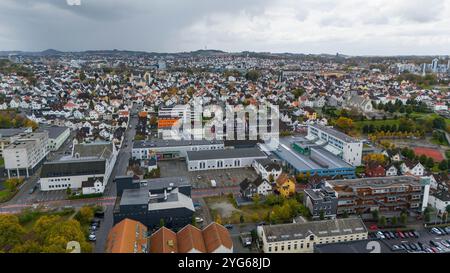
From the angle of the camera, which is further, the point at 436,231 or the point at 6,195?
the point at 6,195

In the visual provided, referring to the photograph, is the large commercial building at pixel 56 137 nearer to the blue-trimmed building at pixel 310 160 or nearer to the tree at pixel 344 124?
the blue-trimmed building at pixel 310 160

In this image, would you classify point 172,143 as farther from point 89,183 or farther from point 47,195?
point 47,195

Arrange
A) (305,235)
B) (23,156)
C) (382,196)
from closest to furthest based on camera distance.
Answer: (305,235)
(382,196)
(23,156)

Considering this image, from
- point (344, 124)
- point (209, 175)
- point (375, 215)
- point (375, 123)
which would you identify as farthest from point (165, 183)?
point (375, 123)

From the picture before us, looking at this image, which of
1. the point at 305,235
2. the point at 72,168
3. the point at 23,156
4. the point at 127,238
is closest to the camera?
the point at 127,238

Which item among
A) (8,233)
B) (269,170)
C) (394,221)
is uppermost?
(8,233)

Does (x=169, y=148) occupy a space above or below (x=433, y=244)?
above

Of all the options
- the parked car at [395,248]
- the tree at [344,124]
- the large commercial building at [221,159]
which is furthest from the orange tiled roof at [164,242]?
the tree at [344,124]
